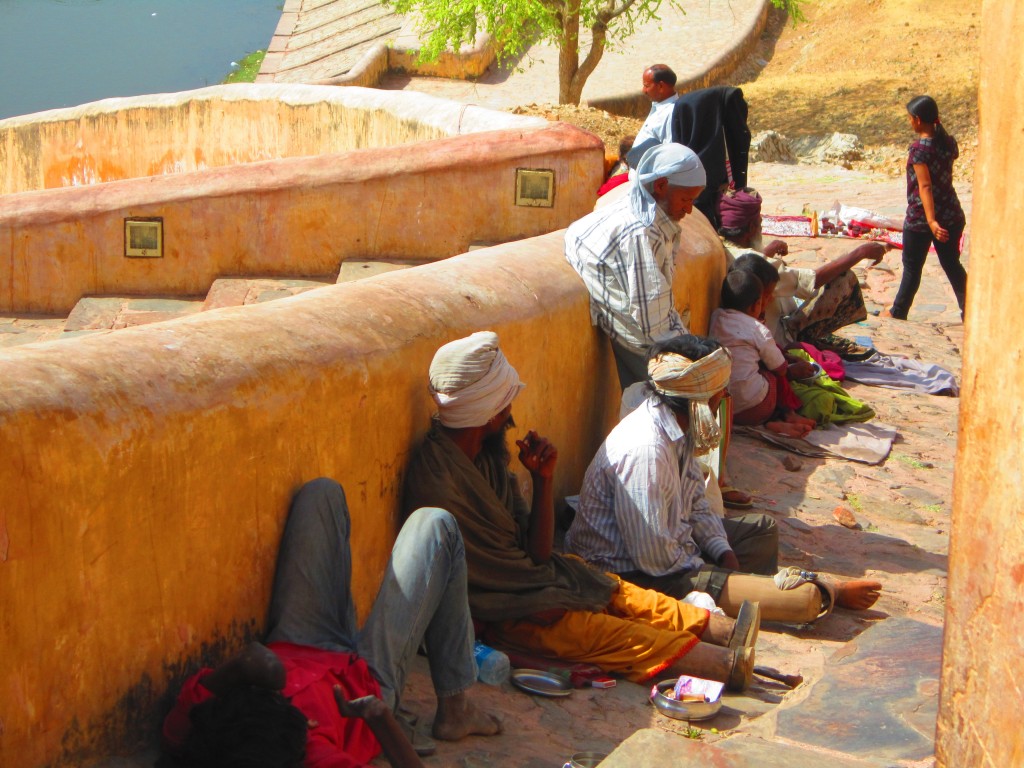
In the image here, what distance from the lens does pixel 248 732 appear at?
8.92 ft

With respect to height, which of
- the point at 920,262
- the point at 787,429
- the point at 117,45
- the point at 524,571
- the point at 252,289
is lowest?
the point at 787,429

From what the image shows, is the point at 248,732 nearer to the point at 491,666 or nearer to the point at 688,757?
the point at 688,757

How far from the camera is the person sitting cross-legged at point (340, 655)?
279cm

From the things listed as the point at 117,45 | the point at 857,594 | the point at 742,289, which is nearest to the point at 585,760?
the point at 857,594

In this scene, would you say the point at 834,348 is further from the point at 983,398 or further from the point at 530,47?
the point at 530,47

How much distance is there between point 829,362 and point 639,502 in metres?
3.67

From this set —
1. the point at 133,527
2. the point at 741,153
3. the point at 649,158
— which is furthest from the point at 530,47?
the point at 133,527

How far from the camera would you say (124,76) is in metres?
26.5

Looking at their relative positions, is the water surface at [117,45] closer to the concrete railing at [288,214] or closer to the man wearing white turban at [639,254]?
the concrete railing at [288,214]

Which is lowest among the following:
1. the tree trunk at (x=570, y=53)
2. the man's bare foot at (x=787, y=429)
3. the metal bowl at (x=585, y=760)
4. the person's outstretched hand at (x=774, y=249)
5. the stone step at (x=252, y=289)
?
the metal bowl at (x=585, y=760)

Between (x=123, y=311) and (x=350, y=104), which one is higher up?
(x=350, y=104)

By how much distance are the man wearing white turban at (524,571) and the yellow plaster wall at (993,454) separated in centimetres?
170

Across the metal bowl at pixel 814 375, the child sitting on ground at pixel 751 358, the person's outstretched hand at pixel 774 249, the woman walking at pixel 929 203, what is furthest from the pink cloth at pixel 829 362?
the woman walking at pixel 929 203

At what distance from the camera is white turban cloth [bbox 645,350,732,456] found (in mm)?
4582
